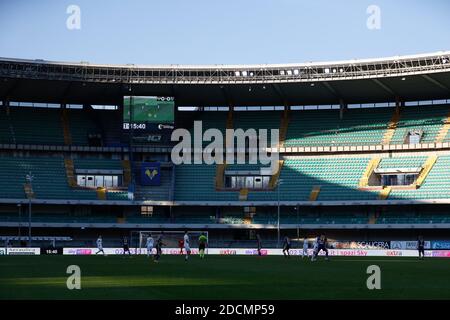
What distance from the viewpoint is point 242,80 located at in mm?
81500

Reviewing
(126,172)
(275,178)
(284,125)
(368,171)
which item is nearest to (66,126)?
(126,172)

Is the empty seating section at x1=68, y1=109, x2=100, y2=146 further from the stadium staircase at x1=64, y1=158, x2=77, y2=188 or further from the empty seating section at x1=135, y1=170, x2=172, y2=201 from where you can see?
the empty seating section at x1=135, y1=170, x2=172, y2=201

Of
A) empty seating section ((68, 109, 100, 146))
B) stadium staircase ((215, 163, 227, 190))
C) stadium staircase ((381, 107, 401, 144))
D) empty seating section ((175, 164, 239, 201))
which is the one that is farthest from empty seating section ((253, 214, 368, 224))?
empty seating section ((68, 109, 100, 146))

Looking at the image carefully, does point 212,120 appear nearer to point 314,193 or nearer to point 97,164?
point 97,164

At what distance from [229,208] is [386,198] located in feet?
55.7

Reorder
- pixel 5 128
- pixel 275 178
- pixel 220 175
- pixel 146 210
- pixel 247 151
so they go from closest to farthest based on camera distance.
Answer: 1. pixel 146 210
2. pixel 275 178
3. pixel 220 175
4. pixel 5 128
5. pixel 247 151

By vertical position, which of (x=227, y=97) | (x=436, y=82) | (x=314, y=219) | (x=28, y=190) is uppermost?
(x=436, y=82)

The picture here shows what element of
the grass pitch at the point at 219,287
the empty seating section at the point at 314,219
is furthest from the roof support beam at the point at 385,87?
the grass pitch at the point at 219,287

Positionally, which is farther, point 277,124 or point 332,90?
point 277,124

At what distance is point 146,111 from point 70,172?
1100 cm

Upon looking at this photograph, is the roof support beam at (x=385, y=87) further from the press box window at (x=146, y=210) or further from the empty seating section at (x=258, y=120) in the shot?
the press box window at (x=146, y=210)

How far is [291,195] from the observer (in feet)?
270

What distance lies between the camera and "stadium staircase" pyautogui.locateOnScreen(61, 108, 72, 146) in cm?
8762

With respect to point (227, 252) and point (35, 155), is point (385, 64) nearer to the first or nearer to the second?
point (227, 252)
